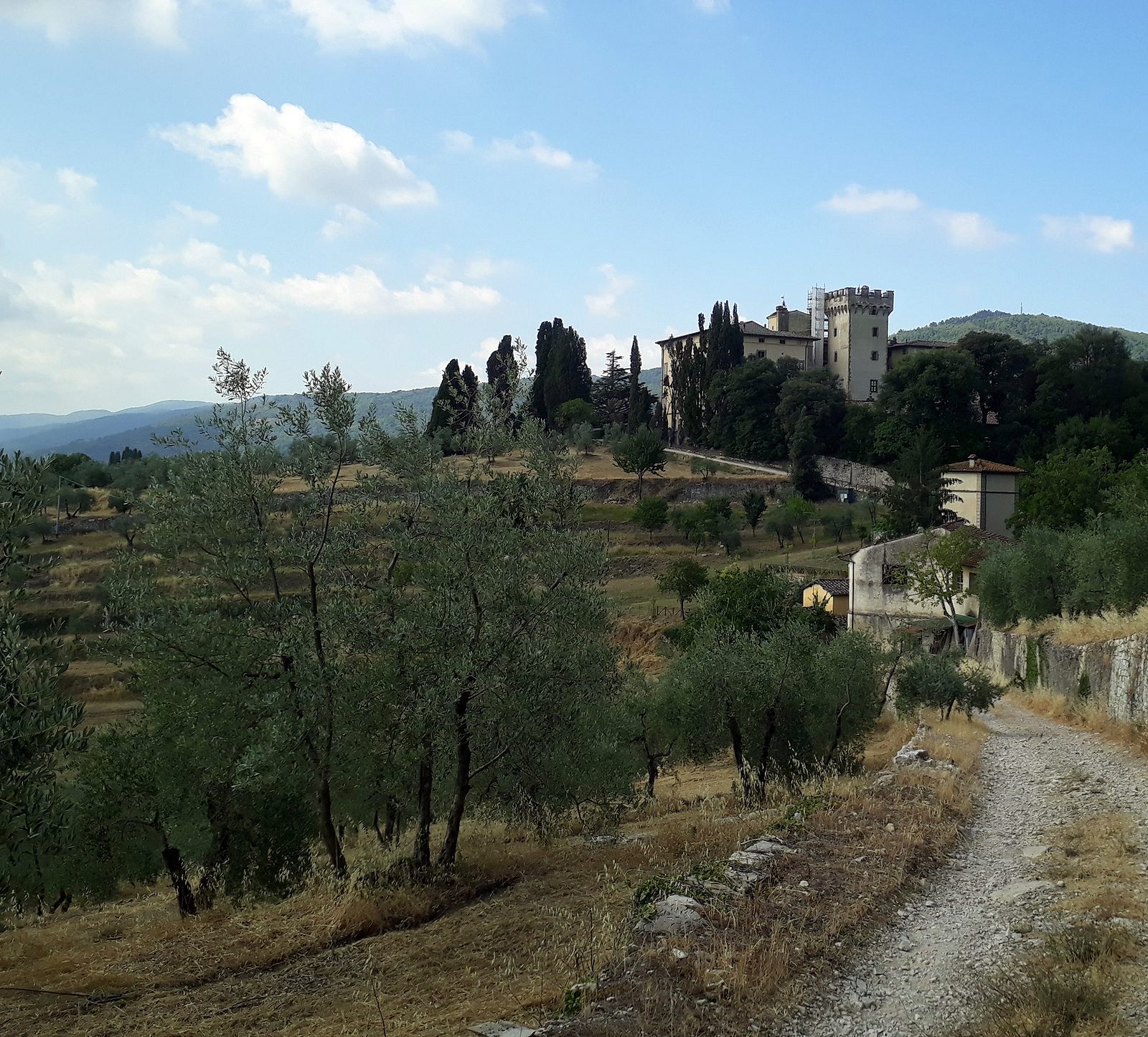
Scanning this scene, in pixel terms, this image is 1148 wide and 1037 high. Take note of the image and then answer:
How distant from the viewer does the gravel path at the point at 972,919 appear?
7.04 meters

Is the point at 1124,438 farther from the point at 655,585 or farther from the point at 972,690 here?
the point at 972,690

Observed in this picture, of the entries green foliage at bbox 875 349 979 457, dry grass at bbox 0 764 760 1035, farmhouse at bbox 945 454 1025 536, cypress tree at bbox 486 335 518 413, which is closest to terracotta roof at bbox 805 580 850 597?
farmhouse at bbox 945 454 1025 536

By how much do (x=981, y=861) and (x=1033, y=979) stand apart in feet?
14.6

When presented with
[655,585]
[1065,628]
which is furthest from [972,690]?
[655,585]

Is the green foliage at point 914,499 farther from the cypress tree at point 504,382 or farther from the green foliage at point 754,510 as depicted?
the cypress tree at point 504,382

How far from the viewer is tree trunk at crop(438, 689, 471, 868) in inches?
397

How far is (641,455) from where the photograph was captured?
7325cm

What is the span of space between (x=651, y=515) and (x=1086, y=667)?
42237 mm

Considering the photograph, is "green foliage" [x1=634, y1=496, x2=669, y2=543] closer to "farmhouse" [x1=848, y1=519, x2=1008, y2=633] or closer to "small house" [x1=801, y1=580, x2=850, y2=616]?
"small house" [x1=801, y1=580, x2=850, y2=616]

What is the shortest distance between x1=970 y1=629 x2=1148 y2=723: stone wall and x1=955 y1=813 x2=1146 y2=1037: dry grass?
10.7 m

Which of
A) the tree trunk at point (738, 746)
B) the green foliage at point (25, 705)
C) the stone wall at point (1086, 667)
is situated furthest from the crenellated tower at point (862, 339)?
the green foliage at point (25, 705)

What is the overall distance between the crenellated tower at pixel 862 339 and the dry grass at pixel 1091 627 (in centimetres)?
6284

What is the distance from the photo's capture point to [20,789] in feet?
21.7

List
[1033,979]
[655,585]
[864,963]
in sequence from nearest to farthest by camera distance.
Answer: [1033,979], [864,963], [655,585]
